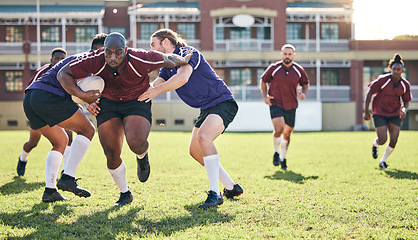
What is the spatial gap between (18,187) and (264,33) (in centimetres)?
3245

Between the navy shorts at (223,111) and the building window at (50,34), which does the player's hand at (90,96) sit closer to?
the navy shorts at (223,111)

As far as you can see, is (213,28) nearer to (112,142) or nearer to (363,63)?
(363,63)

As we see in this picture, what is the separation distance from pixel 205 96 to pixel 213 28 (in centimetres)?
3145

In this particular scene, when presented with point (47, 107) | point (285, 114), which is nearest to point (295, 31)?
point (285, 114)

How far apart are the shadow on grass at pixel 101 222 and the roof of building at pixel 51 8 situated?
113 ft

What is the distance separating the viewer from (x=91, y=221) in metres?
4.59

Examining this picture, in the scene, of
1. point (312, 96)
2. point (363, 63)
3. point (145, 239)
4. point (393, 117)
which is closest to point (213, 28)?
point (312, 96)

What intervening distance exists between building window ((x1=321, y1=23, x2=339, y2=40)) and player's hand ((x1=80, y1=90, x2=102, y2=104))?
36021mm

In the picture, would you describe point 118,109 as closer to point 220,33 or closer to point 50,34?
point 220,33

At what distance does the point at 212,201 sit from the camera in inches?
209

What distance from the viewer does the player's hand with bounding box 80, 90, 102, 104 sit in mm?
4975

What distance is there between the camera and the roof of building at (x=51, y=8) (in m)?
37.5

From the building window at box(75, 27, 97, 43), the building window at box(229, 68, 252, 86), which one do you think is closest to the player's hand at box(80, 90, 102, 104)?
the building window at box(229, 68, 252, 86)

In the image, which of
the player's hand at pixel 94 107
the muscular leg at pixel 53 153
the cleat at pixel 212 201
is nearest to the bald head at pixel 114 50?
the player's hand at pixel 94 107
